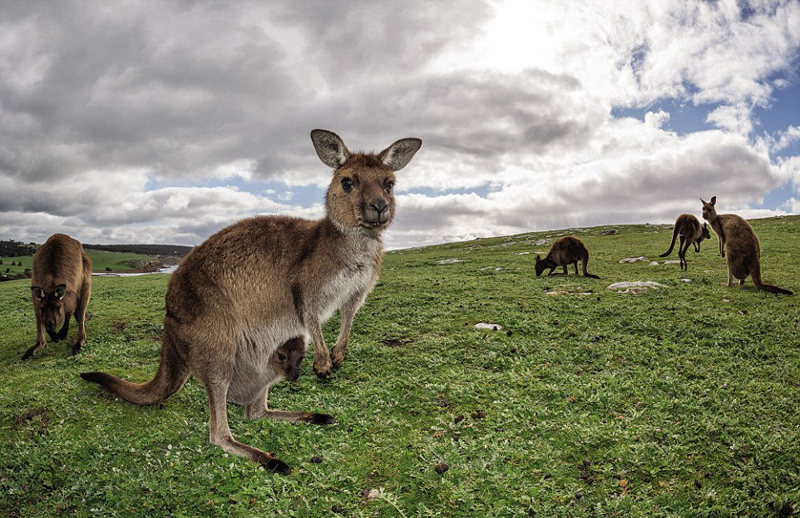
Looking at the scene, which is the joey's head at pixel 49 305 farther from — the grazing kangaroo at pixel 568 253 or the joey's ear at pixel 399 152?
the grazing kangaroo at pixel 568 253

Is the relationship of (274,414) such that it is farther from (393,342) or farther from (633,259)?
(633,259)

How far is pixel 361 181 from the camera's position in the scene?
5.77 m

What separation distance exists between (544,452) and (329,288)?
315 cm

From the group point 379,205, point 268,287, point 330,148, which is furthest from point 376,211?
point 268,287

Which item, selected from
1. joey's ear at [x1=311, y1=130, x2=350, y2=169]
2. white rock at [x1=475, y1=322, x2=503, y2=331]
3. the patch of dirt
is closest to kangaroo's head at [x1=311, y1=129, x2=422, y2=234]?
joey's ear at [x1=311, y1=130, x2=350, y2=169]

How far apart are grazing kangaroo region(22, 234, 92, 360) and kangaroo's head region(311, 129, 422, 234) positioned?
781 cm

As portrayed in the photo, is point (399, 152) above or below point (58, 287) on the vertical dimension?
above

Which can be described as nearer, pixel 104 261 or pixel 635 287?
pixel 635 287

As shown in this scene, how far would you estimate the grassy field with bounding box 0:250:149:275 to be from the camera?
5666cm

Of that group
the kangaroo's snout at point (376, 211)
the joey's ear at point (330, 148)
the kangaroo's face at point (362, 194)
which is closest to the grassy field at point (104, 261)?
the joey's ear at point (330, 148)

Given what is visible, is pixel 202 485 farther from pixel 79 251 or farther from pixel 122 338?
pixel 79 251

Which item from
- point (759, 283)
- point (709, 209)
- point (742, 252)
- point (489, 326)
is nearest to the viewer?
point (489, 326)

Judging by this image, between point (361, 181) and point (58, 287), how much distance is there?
823 centimetres

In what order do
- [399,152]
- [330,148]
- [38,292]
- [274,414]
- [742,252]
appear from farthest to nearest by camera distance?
1. [742,252]
2. [38,292]
3. [274,414]
4. [399,152]
5. [330,148]
